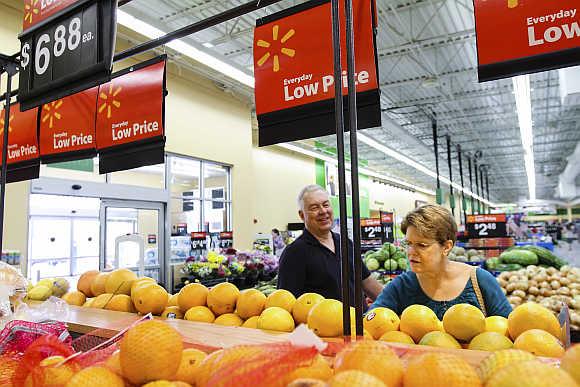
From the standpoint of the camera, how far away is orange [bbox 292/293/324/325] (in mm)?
1690

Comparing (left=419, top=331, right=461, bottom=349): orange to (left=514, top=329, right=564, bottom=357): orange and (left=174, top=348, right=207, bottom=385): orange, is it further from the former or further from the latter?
(left=174, top=348, right=207, bottom=385): orange

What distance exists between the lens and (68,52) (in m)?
2.05

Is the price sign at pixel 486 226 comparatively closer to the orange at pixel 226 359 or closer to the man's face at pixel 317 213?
the man's face at pixel 317 213

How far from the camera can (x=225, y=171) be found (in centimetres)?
1200

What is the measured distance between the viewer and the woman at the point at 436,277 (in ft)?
6.94

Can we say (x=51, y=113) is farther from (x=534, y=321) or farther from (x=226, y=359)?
(x=534, y=321)

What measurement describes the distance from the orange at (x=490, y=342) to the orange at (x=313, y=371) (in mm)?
670

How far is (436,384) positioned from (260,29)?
238 cm

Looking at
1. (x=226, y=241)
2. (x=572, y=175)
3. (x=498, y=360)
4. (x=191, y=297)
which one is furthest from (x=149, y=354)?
(x=572, y=175)

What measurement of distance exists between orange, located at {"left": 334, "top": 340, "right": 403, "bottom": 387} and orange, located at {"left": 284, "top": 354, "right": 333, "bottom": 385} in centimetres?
3

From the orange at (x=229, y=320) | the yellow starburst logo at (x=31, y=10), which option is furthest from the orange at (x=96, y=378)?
the yellow starburst logo at (x=31, y=10)

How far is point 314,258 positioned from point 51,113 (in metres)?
2.88

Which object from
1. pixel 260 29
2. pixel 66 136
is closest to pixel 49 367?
pixel 260 29

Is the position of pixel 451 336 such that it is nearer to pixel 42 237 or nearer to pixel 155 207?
pixel 155 207
